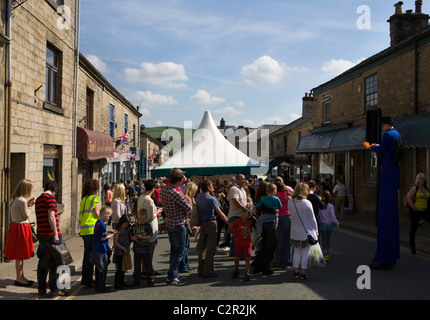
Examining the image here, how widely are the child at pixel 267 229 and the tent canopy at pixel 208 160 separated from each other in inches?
284

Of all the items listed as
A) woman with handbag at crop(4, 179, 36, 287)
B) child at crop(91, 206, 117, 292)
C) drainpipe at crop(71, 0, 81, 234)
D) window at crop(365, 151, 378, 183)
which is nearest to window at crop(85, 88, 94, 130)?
drainpipe at crop(71, 0, 81, 234)

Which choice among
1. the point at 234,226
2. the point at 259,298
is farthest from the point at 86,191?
the point at 259,298

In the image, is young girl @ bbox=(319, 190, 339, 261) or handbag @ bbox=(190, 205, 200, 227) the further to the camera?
young girl @ bbox=(319, 190, 339, 261)

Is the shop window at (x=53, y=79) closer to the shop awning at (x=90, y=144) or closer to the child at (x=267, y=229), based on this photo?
the shop awning at (x=90, y=144)

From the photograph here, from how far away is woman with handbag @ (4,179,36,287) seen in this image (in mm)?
6551

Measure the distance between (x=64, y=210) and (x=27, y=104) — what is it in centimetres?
416

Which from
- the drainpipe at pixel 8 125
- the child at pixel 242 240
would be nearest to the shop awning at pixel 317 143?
the child at pixel 242 240

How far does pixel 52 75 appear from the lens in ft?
38.8

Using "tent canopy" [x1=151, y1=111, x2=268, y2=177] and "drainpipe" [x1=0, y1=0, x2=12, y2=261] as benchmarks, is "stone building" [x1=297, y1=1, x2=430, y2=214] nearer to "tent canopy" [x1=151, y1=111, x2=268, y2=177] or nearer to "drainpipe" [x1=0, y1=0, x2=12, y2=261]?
"tent canopy" [x1=151, y1=111, x2=268, y2=177]

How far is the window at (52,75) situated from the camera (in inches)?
449

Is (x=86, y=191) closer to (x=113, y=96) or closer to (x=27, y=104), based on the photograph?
(x=27, y=104)

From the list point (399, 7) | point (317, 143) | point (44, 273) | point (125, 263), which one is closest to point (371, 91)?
point (399, 7)

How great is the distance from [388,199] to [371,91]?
11723 mm

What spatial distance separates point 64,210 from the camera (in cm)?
1241
